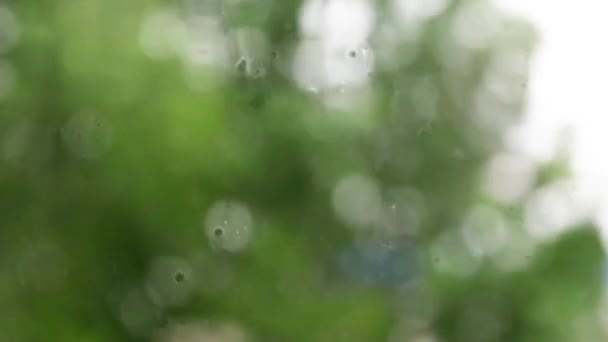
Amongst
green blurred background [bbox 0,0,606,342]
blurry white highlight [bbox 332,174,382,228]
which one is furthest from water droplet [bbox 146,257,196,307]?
blurry white highlight [bbox 332,174,382,228]

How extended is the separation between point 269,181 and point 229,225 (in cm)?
4

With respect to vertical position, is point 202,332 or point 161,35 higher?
point 161,35

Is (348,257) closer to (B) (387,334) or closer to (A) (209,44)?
(B) (387,334)

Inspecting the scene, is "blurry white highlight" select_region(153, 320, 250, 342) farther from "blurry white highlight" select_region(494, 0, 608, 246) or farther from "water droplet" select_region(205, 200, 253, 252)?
"blurry white highlight" select_region(494, 0, 608, 246)

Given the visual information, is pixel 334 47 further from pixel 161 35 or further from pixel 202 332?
pixel 202 332

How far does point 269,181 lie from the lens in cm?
72

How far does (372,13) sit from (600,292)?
28cm

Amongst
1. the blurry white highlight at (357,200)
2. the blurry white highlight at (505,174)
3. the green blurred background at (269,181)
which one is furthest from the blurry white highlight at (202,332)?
the blurry white highlight at (505,174)

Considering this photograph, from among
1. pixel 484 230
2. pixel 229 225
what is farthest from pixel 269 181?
pixel 484 230

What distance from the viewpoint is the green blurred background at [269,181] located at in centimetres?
70

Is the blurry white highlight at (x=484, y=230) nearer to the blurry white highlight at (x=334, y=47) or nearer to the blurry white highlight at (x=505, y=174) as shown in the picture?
the blurry white highlight at (x=505, y=174)

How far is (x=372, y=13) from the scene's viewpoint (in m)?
0.74

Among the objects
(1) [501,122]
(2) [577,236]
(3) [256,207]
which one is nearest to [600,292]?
(2) [577,236]

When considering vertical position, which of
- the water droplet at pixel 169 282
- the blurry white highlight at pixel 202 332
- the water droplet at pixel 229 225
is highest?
the water droplet at pixel 229 225
